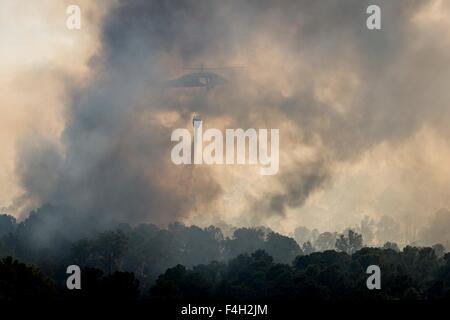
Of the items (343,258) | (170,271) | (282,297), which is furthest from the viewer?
(343,258)

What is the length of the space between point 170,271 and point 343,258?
35.6 metres

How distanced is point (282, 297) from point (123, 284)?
30.2 metres

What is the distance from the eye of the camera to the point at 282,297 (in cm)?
15238

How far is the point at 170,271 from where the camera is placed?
16475cm

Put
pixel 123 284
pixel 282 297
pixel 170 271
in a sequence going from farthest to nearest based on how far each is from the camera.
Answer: pixel 170 271 < pixel 282 297 < pixel 123 284
